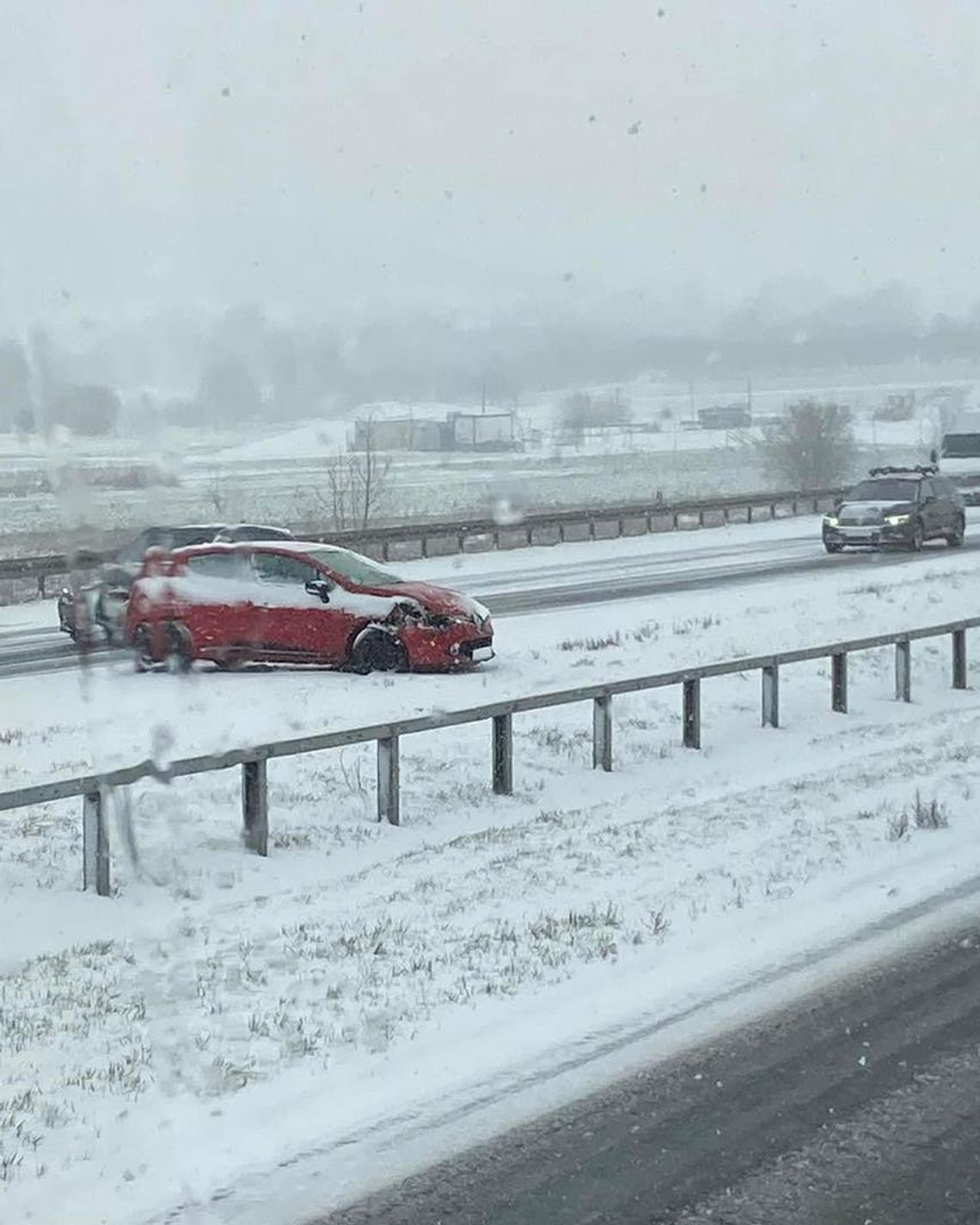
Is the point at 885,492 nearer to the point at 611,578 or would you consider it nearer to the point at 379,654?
the point at 611,578

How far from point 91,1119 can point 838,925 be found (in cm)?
423

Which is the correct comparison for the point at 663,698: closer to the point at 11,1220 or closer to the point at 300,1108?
the point at 300,1108

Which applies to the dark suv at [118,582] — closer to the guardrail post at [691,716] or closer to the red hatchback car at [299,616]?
the red hatchback car at [299,616]

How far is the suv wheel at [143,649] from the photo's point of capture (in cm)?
2111

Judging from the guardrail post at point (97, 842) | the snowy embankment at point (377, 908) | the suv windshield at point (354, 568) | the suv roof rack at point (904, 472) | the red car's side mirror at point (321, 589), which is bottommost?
the snowy embankment at point (377, 908)

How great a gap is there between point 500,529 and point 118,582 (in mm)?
19436

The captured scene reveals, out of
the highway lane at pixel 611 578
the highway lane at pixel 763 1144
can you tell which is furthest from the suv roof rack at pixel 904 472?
the highway lane at pixel 763 1144

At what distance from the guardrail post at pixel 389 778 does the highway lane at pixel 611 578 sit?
33.3ft

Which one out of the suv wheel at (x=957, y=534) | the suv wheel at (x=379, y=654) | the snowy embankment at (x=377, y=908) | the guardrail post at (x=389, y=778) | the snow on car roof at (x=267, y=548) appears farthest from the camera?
the suv wheel at (x=957, y=534)

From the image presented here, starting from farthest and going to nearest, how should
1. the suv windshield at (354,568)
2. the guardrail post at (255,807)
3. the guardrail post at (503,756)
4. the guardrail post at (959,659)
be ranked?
the suv windshield at (354,568) → the guardrail post at (959,659) → the guardrail post at (503,756) → the guardrail post at (255,807)

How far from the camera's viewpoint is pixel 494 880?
1029 centimetres

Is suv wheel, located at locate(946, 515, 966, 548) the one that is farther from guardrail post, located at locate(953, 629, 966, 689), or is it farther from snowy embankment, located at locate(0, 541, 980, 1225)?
snowy embankment, located at locate(0, 541, 980, 1225)

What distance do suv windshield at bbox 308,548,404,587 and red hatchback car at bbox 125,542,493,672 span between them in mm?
18

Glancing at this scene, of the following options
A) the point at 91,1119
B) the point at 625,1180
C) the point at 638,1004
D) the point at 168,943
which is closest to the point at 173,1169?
the point at 91,1119
